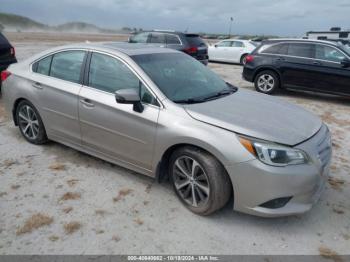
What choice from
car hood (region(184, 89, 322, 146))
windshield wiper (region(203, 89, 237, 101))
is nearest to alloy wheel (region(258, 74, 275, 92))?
windshield wiper (region(203, 89, 237, 101))

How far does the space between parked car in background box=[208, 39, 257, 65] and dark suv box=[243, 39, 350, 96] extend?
762 cm

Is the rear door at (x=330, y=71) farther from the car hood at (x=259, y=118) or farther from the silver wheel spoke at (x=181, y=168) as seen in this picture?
the silver wheel spoke at (x=181, y=168)

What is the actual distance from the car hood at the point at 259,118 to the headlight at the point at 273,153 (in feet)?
0.20

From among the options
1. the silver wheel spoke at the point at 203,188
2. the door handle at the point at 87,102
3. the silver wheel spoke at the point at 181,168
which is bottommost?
the silver wheel spoke at the point at 203,188

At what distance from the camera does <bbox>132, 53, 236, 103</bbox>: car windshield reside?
3352 millimetres

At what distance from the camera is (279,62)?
8.77 metres

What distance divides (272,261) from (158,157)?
145cm

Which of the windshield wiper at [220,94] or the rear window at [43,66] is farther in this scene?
the rear window at [43,66]

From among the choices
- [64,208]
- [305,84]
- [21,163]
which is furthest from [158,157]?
[305,84]

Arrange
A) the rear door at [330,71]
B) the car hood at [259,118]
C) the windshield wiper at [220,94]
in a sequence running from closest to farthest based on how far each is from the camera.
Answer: the car hood at [259,118] → the windshield wiper at [220,94] → the rear door at [330,71]

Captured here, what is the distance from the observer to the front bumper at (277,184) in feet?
8.61

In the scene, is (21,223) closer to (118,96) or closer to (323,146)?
(118,96)

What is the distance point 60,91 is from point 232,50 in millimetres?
14466

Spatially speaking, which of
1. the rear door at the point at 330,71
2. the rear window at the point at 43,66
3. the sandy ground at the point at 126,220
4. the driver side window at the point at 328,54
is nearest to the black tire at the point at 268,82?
the rear door at the point at 330,71
